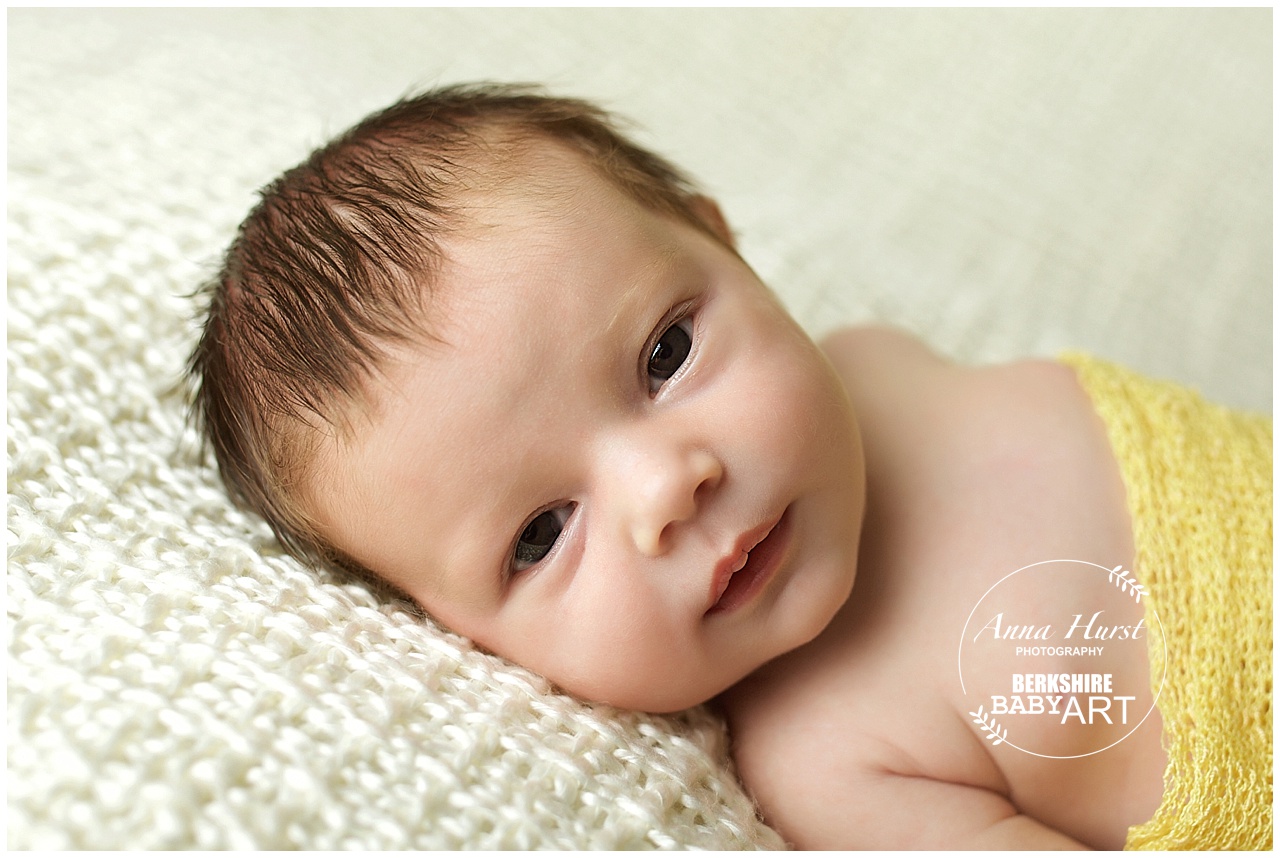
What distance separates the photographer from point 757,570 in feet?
3.27

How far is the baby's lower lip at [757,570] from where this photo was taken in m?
0.99

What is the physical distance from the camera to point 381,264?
0.97 metres

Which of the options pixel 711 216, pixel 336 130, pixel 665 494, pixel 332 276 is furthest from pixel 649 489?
pixel 336 130

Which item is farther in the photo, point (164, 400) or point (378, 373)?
point (164, 400)

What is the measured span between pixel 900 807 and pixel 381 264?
700 millimetres

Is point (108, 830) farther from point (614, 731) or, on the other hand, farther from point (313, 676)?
point (614, 731)

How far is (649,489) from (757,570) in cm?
15

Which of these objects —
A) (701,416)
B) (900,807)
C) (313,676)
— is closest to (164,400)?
(313,676)

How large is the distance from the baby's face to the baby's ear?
21cm

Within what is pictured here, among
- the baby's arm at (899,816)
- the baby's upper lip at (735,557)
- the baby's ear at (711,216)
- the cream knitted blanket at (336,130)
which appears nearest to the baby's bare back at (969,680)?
the baby's arm at (899,816)

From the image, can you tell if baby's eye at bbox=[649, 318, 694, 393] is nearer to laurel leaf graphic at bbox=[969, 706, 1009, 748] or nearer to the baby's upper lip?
the baby's upper lip

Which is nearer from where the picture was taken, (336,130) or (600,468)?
(600,468)

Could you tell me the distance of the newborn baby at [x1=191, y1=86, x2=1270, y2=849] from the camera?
0.95 meters

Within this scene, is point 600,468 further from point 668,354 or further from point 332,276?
point 332,276
